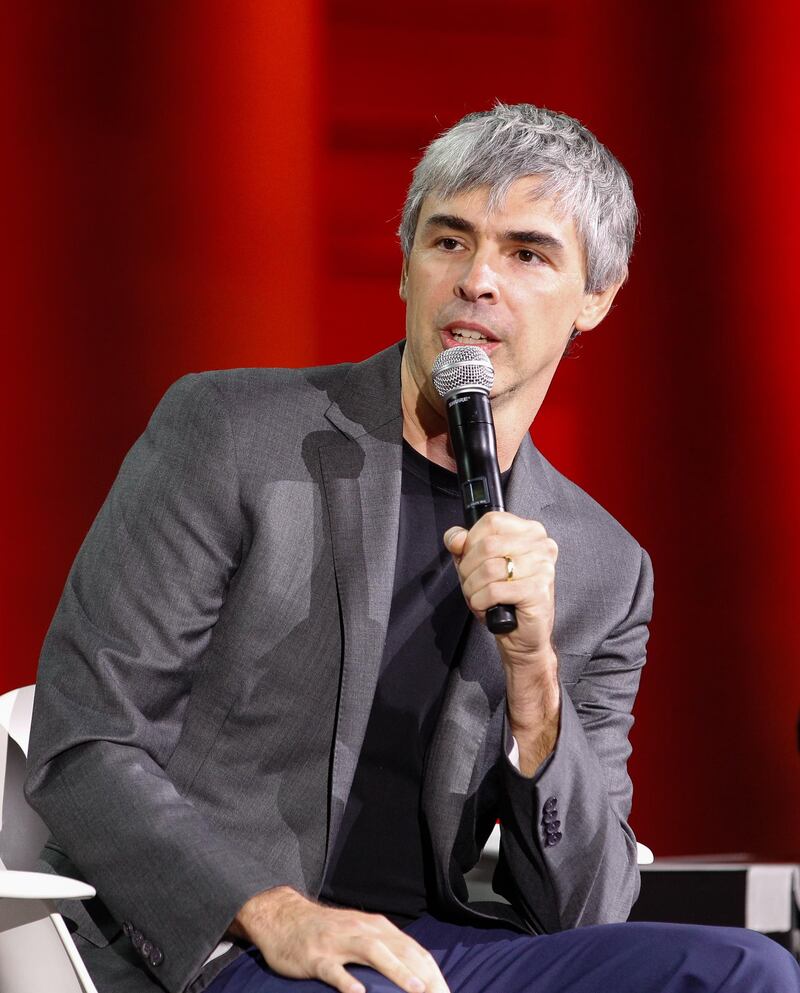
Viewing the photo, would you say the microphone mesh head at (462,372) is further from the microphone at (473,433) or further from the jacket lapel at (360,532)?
the jacket lapel at (360,532)

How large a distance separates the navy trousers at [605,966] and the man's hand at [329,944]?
0.01m

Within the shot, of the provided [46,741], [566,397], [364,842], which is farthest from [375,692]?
[566,397]

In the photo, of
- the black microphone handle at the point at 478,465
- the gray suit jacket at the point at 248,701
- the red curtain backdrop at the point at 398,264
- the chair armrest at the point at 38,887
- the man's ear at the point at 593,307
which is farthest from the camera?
the red curtain backdrop at the point at 398,264

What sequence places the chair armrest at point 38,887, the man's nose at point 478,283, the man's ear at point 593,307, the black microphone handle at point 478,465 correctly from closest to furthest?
the chair armrest at point 38,887 → the black microphone handle at point 478,465 → the man's nose at point 478,283 → the man's ear at point 593,307

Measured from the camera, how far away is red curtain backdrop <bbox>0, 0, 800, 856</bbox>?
2605mm

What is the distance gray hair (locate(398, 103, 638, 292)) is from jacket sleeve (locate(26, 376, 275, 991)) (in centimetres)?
45

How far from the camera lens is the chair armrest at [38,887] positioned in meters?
1.18

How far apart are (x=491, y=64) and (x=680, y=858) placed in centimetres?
180

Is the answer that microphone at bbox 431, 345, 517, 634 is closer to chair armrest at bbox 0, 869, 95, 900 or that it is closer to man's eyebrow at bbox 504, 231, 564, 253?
man's eyebrow at bbox 504, 231, 564, 253

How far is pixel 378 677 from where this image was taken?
1613 mm

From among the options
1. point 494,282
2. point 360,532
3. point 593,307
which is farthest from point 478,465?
point 593,307

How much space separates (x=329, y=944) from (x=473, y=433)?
21.0 inches

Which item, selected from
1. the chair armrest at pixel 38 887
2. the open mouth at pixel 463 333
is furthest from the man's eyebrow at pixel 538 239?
the chair armrest at pixel 38 887

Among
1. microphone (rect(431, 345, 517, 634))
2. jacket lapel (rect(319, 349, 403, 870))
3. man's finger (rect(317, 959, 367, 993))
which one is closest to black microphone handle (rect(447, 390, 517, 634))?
microphone (rect(431, 345, 517, 634))
